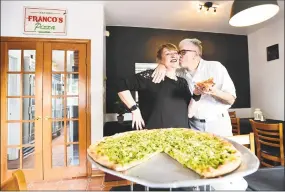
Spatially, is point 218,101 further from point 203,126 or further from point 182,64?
point 182,64

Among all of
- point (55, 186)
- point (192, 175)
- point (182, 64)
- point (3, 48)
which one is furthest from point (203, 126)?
point (3, 48)

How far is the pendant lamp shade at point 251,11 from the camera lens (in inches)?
48.8

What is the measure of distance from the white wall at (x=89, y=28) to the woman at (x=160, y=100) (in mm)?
892

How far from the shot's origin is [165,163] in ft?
2.85

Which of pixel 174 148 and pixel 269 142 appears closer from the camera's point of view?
pixel 174 148

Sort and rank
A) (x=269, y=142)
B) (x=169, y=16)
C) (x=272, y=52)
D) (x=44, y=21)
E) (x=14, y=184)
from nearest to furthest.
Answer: (x=14, y=184), (x=269, y=142), (x=44, y=21), (x=169, y=16), (x=272, y=52)

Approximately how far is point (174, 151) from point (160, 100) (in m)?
0.56

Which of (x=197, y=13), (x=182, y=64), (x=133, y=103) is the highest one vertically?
(x=197, y=13)

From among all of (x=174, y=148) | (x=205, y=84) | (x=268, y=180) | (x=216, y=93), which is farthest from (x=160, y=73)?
(x=268, y=180)

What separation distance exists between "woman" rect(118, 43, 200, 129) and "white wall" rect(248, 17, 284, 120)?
1.75 meters

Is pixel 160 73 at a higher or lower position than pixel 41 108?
higher

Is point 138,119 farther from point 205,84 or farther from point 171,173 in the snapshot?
point 171,173

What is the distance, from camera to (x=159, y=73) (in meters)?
1.53

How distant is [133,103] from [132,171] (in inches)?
31.5
